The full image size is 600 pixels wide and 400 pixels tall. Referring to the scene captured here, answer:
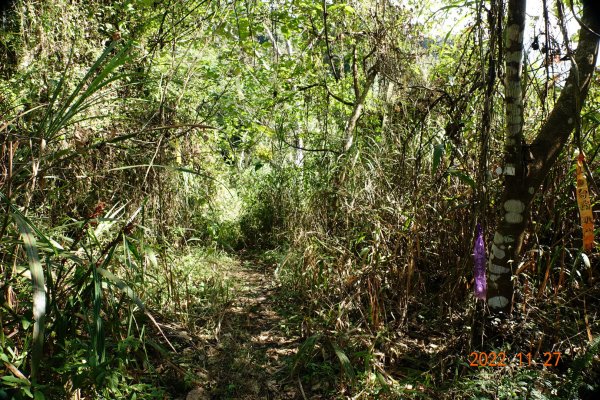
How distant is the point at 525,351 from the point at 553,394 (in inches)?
12.6

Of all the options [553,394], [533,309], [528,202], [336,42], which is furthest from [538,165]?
[336,42]

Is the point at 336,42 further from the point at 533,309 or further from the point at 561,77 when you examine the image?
the point at 533,309

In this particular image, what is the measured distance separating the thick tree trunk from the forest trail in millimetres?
1312

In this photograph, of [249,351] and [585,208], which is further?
[249,351]

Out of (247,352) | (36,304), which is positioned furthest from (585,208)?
(36,304)

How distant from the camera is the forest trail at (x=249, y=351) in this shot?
7.19ft

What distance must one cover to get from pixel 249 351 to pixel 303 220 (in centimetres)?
140

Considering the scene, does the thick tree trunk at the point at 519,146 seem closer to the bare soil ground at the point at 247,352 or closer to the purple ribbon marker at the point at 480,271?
the purple ribbon marker at the point at 480,271

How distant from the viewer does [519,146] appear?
210 centimetres

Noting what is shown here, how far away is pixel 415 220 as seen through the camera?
2.78 m

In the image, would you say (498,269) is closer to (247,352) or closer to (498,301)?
(498,301)
